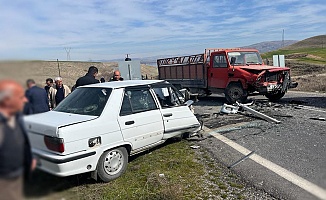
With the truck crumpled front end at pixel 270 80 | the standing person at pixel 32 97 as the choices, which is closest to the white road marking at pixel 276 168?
the standing person at pixel 32 97

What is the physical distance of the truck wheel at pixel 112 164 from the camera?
4.30 m

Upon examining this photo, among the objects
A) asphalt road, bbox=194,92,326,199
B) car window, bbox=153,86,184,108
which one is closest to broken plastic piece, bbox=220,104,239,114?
asphalt road, bbox=194,92,326,199

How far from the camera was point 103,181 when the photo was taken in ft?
14.6

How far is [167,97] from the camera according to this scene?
588cm

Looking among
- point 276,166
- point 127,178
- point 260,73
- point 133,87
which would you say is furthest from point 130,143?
point 260,73

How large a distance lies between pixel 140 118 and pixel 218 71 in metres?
8.35

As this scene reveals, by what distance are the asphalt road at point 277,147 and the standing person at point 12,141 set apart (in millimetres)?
1299

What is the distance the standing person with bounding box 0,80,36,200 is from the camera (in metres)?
0.53

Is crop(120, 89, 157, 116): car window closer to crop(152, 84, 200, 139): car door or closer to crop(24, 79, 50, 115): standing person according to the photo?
crop(152, 84, 200, 139): car door

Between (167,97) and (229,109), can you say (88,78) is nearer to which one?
(167,97)

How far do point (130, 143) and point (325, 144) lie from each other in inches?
167

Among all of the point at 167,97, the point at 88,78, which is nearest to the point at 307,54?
the point at 167,97

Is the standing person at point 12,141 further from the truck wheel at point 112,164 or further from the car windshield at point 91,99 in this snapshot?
the truck wheel at point 112,164

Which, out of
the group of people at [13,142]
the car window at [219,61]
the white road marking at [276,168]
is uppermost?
the car window at [219,61]
